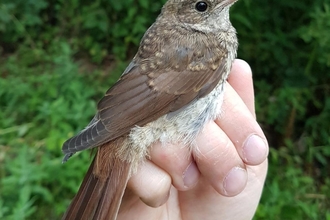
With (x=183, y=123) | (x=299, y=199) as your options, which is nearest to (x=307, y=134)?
(x=299, y=199)

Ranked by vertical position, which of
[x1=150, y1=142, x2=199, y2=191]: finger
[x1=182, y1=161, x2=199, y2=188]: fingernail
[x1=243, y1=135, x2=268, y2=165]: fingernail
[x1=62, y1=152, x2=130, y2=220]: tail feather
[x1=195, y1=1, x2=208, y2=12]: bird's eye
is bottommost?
[x1=243, y1=135, x2=268, y2=165]: fingernail

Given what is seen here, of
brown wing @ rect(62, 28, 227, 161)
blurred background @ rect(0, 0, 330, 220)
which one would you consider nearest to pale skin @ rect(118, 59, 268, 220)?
brown wing @ rect(62, 28, 227, 161)

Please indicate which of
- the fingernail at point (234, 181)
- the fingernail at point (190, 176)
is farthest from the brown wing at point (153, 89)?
the fingernail at point (234, 181)

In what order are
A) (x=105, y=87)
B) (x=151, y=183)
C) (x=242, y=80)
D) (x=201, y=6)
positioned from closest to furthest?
(x=151, y=183)
(x=242, y=80)
(x=201, y=6)
(x=105, y=87)

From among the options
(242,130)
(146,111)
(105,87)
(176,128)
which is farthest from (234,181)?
(105,87)

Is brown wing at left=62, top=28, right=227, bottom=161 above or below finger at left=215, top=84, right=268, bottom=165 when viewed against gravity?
above

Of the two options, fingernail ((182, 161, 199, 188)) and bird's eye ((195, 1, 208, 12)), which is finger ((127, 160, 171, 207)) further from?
bird's eye ((195, 1, 208, 12))

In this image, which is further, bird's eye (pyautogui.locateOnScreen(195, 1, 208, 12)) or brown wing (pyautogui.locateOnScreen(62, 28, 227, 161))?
bird's eye (pyautogui.locateOnScreen(195, 1, 208, 12))

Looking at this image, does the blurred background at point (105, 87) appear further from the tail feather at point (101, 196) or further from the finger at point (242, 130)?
the finger at point (242, 130)

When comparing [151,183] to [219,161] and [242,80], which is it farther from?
[242,80]
